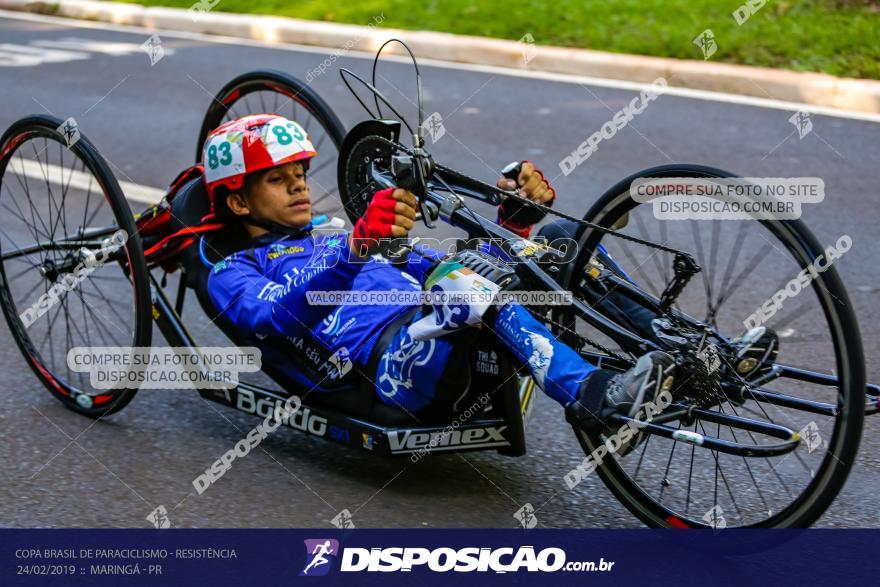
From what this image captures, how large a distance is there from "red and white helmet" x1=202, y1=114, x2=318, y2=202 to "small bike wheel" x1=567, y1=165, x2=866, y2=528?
106 cm

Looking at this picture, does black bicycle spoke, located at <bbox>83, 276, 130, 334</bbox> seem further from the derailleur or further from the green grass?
the green grass

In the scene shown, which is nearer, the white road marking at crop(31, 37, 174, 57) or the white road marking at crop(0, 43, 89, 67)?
the white road marking at crop(0, 43, 89, 67)

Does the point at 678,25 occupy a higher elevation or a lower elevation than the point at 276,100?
higher

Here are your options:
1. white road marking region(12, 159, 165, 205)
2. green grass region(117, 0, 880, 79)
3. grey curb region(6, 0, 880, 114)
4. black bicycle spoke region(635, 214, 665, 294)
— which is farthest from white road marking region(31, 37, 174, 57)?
black bicycle spoke region(635, 214, 665, 294)

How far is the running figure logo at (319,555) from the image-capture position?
3.23 meters

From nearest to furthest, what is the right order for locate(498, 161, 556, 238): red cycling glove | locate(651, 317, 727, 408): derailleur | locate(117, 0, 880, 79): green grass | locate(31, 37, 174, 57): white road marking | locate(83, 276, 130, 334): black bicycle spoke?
locate(651, 317, 727, 408): derailleur, locate(498, 161, 556, 238): red cycling glove, locate(83, 276, 130, 334): black bicycle spoke, locate(117, 0, 880, 79): green grass, locate(31, 37, 174, 57): white road marking

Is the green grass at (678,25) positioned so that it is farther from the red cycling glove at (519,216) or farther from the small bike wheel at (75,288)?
the red cycling glove at (519,216)

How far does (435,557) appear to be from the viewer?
10.8ft

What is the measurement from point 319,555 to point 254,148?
4.67 ft

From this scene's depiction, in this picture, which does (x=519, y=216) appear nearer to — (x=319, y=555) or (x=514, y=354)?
(x=514, y=354)

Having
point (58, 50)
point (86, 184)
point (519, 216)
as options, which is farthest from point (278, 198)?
point (58, 50)

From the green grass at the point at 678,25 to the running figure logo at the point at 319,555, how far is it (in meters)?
5.83

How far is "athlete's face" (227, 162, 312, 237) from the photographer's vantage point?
4090 mm

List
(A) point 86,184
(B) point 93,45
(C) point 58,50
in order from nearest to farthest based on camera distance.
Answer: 1. (A) point 86,184
2. (C) point 58,50
3. (B) point 93,45
